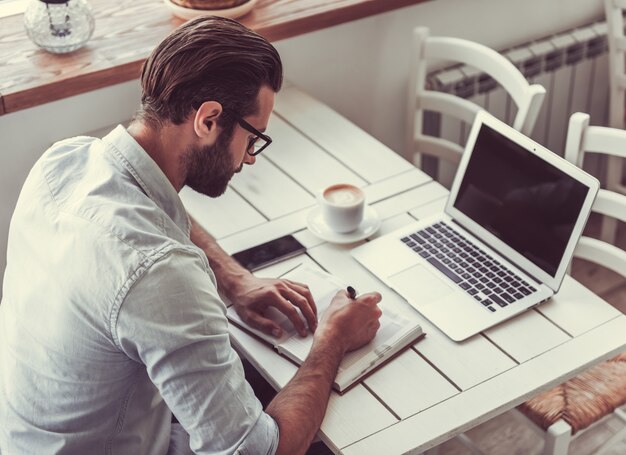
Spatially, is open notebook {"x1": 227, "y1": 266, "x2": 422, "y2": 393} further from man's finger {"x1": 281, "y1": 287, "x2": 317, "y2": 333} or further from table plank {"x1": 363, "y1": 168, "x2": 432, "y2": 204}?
table plank {"x1": 363, "y1": 168, "x2": 432, "y2": 204}

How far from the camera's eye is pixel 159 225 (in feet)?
4.48

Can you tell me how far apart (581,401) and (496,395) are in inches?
16.1

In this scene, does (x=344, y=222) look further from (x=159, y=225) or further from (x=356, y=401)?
(x=159, y=225)

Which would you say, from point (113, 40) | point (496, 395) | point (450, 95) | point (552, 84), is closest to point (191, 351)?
point (496, 395)

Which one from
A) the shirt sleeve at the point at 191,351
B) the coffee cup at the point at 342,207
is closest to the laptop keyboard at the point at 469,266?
the coffee cup at the point at 342,207

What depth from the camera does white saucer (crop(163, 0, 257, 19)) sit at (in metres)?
2.21

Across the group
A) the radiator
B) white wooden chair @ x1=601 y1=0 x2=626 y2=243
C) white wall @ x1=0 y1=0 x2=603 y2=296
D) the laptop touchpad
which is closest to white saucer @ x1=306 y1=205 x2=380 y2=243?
the laptop touchpad

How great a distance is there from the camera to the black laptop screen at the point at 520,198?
1709 mm

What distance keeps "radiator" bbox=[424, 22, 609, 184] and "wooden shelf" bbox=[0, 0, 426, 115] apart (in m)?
0.37

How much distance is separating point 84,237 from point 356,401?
1.71 ft

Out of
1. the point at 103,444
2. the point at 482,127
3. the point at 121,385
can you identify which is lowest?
the point at 103,444

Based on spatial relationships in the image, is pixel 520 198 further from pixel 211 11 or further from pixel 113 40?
pixel 113 40

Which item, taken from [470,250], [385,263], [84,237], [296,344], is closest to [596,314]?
[470,250]

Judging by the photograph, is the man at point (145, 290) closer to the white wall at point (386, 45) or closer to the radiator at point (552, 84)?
the white wall at point (386, 45)
